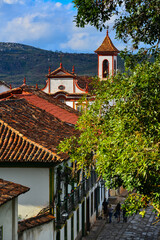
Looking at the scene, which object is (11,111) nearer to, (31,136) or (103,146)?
(31,136)

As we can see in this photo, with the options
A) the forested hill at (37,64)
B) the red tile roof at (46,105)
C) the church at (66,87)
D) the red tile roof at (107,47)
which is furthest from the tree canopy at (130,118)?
the forested hill at (37,64)

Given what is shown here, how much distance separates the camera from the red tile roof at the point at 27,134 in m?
21.5

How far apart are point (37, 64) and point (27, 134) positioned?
470 ft

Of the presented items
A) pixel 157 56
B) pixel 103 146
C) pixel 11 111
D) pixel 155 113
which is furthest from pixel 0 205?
pixel 11 111

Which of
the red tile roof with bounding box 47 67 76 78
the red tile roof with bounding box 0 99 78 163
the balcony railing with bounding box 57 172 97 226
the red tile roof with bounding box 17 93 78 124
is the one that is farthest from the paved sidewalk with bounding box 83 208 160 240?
the red tile roof with bounding box 47 67 76 78

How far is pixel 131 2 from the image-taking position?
62.3 feet

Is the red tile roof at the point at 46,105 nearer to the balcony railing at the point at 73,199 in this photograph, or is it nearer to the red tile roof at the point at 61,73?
the balcony railing at the point at 73,199

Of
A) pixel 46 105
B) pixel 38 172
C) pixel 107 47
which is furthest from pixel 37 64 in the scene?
pixel 38 172

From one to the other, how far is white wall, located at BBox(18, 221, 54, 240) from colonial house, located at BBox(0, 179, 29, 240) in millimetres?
1673

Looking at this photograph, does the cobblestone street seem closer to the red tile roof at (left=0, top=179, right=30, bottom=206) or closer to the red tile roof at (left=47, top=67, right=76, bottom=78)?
the red tile roof at (left=0, top=179, right=30, bottom=206)

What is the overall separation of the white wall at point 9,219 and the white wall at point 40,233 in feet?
5.10

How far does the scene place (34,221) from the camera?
19.5 m

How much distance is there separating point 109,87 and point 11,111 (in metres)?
8.42

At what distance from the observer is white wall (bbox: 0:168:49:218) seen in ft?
72.0
